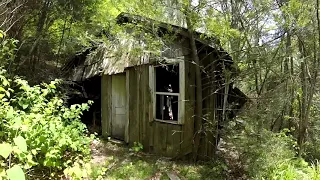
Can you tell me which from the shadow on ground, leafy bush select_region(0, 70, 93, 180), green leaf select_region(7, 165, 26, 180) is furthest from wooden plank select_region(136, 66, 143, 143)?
green leaf select_region(7, 165, 26, 180)

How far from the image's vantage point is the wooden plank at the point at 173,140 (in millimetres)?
6219

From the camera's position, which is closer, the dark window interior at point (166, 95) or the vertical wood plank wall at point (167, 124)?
the vertical wood plank wall at point (167, 124)

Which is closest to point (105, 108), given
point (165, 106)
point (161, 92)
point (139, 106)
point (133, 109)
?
point (133, 109)

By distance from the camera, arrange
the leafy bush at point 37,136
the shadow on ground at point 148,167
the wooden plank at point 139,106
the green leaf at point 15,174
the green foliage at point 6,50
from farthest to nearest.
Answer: the wooden plank at point 139,106, the shadow on ground at point 148,167, the green foliage at point 6,50, the leafy bush at point 37,136, the green leaf at point 15,174

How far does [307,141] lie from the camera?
6766mm

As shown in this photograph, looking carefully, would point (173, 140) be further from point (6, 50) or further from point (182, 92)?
point (6, 50)

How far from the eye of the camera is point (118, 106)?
25.0ft

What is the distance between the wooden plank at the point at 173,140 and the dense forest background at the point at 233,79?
2.19 ft

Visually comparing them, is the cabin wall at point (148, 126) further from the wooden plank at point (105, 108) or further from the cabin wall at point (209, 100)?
the wooden plank at point (105, 108)

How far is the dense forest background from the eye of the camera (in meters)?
4.29

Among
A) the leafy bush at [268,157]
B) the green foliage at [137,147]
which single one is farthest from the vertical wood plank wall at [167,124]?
the leafy bush at [268,157]

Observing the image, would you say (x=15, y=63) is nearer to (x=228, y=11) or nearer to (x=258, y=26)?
(x=228, y=11)

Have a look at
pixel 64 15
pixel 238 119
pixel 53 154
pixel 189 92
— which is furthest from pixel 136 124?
pixel 64 15

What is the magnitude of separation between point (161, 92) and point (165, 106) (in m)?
0.50
